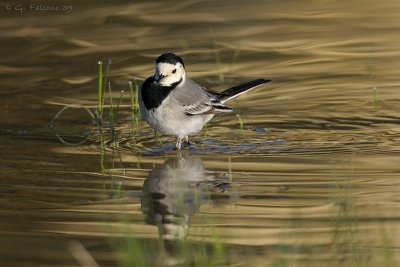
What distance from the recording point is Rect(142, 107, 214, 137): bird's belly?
923 cm

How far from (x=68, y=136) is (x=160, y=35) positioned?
183 inches

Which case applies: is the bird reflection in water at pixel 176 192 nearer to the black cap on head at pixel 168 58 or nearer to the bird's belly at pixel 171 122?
the bird's belly at pixel 171 122

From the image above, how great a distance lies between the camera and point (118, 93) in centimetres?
1155

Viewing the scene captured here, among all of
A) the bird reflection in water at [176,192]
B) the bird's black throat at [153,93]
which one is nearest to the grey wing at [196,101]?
the bird's black throat at [153,93]

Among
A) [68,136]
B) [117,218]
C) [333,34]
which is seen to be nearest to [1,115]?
[68,136]

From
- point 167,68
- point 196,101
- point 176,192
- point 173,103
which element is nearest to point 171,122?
point 173,103

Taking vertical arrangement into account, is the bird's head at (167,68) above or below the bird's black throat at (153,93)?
above

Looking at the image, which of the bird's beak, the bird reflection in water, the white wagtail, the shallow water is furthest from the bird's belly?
the bird reflection in water

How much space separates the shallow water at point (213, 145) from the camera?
6215 mm

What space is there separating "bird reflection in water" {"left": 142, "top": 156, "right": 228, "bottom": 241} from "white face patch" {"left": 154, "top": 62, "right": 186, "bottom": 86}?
824 mm

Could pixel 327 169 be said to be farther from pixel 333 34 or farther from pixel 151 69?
pixel 333 34

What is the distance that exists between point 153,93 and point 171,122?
11.5 inches

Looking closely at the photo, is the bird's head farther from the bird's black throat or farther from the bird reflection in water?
the bird reflection in water

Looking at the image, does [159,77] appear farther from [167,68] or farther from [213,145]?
[213,145]
